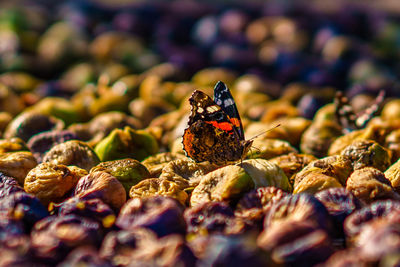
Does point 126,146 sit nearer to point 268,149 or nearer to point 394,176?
point 268,149

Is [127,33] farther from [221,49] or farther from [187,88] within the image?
[187,88]

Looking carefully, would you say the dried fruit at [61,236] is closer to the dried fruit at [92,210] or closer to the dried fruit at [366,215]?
the dried fruit at [92,210]

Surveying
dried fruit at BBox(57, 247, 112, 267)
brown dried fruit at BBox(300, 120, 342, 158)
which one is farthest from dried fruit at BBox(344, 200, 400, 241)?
brown dried fruit at BBox(300, 120, 342, 158)

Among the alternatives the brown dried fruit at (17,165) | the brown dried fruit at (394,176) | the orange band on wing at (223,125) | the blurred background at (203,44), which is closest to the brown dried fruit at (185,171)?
the orange band on wing at (223,125)

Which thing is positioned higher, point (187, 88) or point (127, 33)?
point (127, 33)

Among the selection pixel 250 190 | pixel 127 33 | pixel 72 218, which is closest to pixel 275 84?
pixel 127 33

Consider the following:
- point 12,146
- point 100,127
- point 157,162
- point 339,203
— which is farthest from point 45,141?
point 339,203
